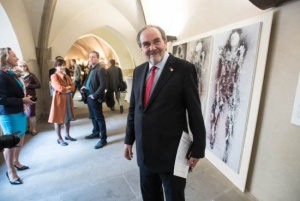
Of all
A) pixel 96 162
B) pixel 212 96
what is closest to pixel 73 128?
pixel 96 162

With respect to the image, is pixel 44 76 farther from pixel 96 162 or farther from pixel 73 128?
pixel 96 162

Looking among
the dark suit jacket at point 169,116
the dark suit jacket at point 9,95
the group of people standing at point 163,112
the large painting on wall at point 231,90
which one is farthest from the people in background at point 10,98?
the large painting on wall at point 231,90

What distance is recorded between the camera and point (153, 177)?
135 centimetres

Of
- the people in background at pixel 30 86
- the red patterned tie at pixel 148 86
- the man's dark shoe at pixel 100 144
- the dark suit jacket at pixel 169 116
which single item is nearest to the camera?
the dark suit jacket at pixel 169 116

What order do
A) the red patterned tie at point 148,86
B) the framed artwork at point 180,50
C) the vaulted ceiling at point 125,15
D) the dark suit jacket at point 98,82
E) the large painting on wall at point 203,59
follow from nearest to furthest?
the red patterned tie at point 148,86
the vaulted ceiling at point 125,15
the large painting on wall at point 203,59
the dark suit jacket at point 98,82
the framed artwork at point 180,50

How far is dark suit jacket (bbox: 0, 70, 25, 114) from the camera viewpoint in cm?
189

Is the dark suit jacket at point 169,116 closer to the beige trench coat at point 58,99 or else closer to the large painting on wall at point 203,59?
the large painting on wall at point 203,59

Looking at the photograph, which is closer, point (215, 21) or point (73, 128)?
point (215, 21)

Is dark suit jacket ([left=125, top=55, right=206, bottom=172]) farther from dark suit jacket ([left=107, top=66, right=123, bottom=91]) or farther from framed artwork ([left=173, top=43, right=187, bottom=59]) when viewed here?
dark suit jacket ([left=107, top=66, right=123, bottom=91])

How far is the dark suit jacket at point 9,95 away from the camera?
189cm

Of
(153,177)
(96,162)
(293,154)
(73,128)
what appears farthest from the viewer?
(73,128)

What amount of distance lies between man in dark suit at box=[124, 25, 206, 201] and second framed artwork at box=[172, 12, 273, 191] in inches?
44.0

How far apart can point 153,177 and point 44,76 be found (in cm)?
512

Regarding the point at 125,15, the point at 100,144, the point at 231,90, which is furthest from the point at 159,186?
the point at 125,15
